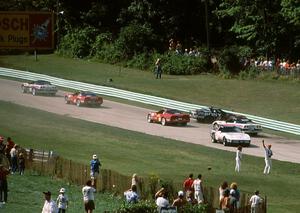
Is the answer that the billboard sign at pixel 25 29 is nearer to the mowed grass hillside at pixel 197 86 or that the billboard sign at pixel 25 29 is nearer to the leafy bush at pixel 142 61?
the mowed grass hillside at pixel 197 86

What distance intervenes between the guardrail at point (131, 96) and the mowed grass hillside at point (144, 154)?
9.43 meters

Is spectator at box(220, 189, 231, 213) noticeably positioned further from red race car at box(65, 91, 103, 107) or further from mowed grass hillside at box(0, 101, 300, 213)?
red race car at box(65, 91, 103, 107)

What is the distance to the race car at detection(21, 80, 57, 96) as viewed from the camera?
6142 cm

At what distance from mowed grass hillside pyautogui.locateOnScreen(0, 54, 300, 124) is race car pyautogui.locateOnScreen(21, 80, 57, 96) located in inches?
222

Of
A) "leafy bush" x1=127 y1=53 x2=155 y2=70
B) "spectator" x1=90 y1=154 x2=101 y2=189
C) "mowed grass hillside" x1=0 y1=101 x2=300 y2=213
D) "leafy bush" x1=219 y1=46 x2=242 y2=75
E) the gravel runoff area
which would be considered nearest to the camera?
"spectator" x1=90 y1=154 x2=101 y2=189

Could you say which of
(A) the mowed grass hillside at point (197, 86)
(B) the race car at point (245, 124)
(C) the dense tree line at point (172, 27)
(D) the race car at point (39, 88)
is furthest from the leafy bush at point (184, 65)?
(B) the race car at point (245, 124)

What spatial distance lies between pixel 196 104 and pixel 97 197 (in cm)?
3072

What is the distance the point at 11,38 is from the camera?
10.9m

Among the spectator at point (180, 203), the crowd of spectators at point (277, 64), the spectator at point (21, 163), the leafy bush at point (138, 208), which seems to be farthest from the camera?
the crowd of spectators at point (277, 64)

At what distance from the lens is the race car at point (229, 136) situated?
45.6m

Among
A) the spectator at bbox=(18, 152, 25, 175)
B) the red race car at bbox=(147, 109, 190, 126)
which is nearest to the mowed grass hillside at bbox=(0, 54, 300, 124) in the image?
the red race car at bbox=(147, 109, 190, 126)

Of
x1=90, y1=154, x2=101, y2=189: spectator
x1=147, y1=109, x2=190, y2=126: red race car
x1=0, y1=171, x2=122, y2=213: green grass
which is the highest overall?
x1=90, y1=154, x2=101, y2=189: spectator

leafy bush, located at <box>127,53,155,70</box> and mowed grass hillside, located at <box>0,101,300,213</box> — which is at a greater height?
leafy bush, located at <box>127,53,155,70</box>

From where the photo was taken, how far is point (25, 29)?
11.1 metres
